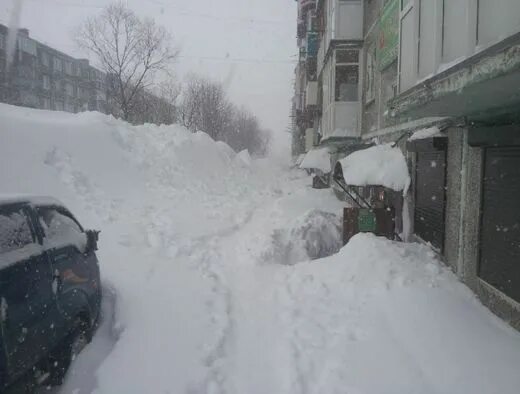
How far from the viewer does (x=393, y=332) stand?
414cm

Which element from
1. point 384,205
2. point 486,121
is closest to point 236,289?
point 486,121

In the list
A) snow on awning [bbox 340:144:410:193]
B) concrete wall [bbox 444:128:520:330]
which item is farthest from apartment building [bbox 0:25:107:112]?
concrete wall [bbox 444:128:520:330]

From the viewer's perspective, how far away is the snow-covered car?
2.77 metres

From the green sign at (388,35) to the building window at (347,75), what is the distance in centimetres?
223

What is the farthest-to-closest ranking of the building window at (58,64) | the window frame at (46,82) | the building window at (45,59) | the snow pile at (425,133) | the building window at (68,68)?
the building window at (68,68), the building window at (58,64), the building window at (45,59), the window frame at (46,82), the snow pile at (425,133)

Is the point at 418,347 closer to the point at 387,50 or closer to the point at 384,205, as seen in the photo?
the point at 384,205

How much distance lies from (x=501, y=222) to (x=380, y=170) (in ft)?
9.02

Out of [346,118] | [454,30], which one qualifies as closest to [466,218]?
[454,30]

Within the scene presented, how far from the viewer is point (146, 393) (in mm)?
3359

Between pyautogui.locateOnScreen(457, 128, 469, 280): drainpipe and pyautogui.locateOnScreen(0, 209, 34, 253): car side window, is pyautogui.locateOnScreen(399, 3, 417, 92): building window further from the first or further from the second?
pyautogui.locateOnScreen(0, 209, 34, 253): car side window

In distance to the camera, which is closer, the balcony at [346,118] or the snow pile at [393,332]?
the snow pile at [393,332]

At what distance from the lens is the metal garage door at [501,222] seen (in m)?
4.06

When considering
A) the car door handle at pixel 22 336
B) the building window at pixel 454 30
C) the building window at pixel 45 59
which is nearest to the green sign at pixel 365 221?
the building window at pixel 454 30

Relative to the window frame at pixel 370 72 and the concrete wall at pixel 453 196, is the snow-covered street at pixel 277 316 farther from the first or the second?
the window frame at pixel 370 72
